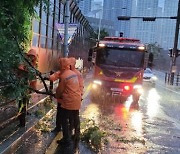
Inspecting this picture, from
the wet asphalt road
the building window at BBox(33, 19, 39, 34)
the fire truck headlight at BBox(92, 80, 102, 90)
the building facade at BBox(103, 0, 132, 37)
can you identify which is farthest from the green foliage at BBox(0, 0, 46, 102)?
the building facade at BBox(103, 0, 132, 37)

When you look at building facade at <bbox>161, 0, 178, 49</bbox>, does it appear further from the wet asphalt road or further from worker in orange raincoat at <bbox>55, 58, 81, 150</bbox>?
worker in orange raincoat at <bbox>55, 58, 81, 150</bbox>

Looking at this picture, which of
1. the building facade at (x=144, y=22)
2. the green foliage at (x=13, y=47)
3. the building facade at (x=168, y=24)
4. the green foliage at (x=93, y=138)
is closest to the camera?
the green foliage at (x=13, y=47)

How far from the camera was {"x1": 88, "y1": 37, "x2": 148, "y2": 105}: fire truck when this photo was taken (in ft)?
57.6

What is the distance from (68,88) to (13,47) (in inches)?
75.5

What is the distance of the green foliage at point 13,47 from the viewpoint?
5.64 metres

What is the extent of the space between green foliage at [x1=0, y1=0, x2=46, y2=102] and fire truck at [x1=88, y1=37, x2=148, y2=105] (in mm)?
10776

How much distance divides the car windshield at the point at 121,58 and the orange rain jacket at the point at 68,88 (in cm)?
1030

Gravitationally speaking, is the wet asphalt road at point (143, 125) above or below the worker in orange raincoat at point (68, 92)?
below

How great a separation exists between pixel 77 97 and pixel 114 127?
3.65 meters

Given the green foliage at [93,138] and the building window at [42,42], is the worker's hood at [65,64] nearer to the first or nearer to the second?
the green foliage at [93,138]

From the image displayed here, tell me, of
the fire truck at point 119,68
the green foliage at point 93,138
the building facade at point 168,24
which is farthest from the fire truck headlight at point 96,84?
the building facade at point 168,24

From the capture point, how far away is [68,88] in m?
7.39

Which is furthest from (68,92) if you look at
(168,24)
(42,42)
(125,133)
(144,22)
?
(168,24)

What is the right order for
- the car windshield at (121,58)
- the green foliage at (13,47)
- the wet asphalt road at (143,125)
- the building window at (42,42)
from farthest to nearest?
the building window at (42,42)
the car windshield at (121,58)
the wet asphalt road at (143,125)
the green foliage at (13,47)
